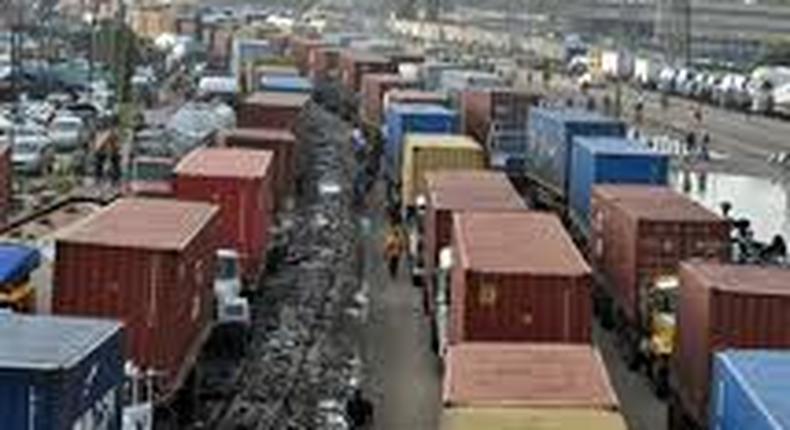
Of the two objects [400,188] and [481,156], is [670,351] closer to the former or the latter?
[481,156]

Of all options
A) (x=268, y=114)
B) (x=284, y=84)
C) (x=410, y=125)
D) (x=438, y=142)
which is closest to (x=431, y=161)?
(x=438, y=142)

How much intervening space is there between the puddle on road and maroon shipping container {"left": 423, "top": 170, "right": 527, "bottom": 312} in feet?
39.9

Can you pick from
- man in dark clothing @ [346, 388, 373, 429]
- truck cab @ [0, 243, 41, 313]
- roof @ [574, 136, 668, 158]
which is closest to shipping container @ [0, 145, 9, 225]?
truck cab @ [0, 243, 41, 313]

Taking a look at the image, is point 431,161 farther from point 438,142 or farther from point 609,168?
point 609,168

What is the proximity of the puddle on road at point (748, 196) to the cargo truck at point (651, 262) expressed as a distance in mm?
14497

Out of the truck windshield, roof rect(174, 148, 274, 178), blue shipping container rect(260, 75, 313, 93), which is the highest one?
roof rect(174, 148, 274, 178)

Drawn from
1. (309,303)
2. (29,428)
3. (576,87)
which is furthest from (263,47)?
(29,428)

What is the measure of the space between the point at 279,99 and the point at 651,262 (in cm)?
3042

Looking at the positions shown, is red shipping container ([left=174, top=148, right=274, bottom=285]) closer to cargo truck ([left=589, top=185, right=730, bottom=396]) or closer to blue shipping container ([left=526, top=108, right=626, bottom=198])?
cargo truck ([left=589, top=185, right=730, bottom=396])

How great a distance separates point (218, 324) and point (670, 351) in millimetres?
7142

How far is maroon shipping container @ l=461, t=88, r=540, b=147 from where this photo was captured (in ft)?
173

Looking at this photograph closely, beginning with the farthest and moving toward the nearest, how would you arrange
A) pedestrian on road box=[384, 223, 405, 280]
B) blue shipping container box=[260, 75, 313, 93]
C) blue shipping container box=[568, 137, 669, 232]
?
1. blue shipping container box=[260, 75, 313, 93]
2. blue shipping container box=[568, 137, 669, 232]
3. pedestrian on road box=[384, 223, 405, 280]

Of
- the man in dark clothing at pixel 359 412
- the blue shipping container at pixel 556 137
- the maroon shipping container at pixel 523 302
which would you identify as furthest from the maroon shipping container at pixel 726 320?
the blue shipping container at pixel 556 137

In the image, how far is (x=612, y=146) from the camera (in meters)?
39.2
